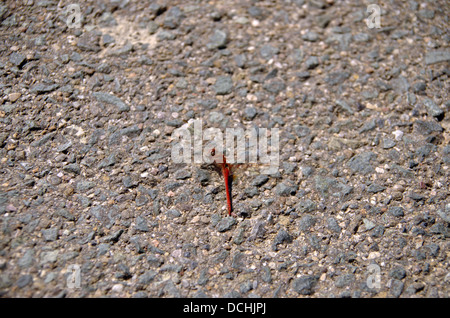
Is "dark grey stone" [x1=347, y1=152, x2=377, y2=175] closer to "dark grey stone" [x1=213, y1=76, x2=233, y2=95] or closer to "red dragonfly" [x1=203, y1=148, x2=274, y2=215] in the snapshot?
"red dragonfly" [x1=203, y1=148, x2=274, y2=215]

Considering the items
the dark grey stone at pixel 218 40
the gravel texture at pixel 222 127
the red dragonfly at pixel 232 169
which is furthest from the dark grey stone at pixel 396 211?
the dark grey stone at pixel 218 40

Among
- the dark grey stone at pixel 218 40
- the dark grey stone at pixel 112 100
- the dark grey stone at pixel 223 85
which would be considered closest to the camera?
the dark grey stone at pixel 112 100

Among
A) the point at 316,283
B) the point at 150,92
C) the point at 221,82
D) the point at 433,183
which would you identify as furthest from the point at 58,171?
the point at 433,183

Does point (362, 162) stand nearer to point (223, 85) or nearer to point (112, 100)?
point (223, 85)

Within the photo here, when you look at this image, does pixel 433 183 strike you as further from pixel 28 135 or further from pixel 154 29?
pixel 28 135

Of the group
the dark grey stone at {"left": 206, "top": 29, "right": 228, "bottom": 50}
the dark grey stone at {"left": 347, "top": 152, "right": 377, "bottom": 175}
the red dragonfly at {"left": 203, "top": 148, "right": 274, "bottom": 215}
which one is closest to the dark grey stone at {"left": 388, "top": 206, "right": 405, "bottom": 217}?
the dark grey stone at {"left": 347, "top": 152, "right": 377, "bottom": 175}

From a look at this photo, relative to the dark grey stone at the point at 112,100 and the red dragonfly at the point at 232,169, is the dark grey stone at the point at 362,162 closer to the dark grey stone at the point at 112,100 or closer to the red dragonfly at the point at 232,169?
the red dragonfly at the point at 232,169

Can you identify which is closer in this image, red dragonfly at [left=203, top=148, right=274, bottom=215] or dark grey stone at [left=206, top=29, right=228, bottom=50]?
red dragonfly at [left=203, top=148, right=274, bottom=215]

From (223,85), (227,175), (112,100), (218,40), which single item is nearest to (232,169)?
(227,175)
